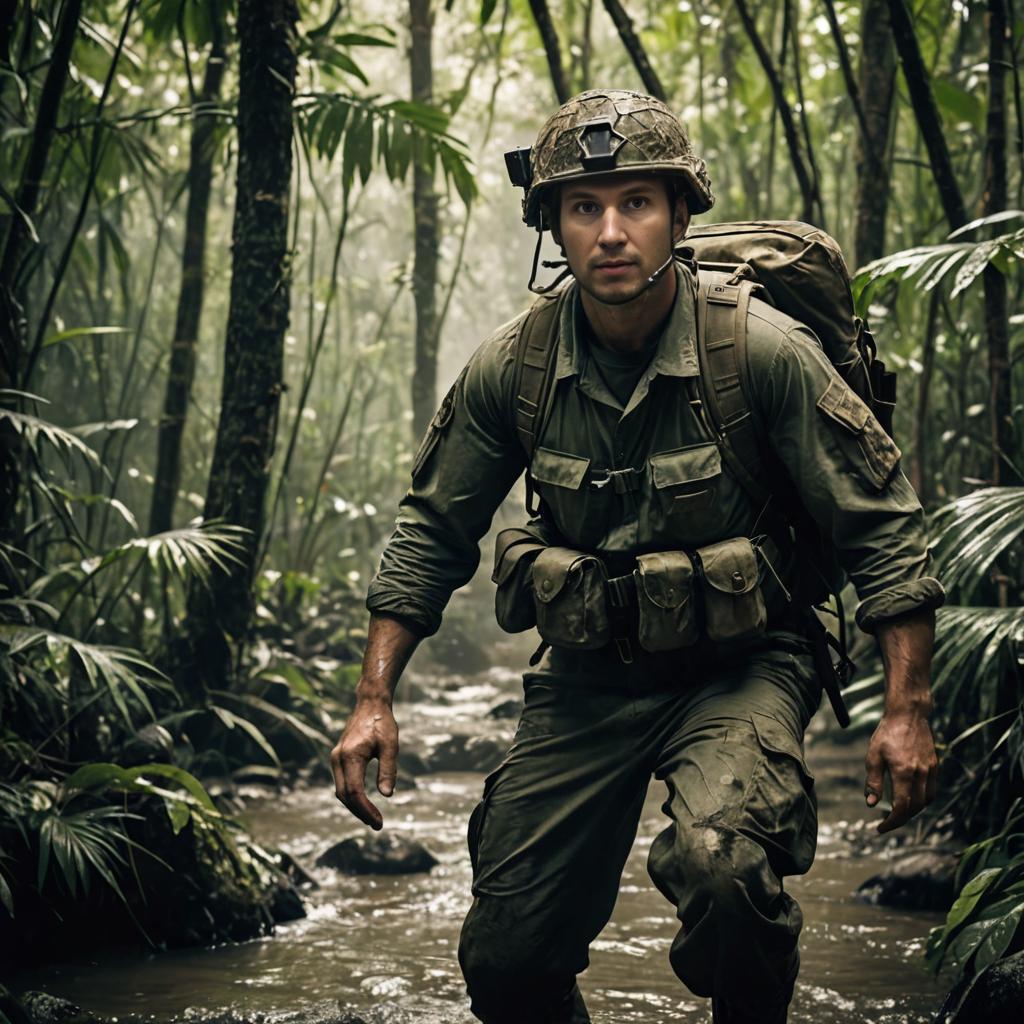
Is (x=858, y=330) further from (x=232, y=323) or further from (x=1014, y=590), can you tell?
(x=232, y=323)

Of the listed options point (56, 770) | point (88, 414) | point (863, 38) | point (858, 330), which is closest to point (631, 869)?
point (56, 770)

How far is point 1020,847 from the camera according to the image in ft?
12.1

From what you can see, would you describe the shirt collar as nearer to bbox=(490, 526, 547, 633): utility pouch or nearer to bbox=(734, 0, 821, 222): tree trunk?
bbox=(490, 526, 547, 633): utility pouch

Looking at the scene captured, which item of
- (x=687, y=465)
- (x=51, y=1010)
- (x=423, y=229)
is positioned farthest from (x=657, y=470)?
(x=423, y=229)

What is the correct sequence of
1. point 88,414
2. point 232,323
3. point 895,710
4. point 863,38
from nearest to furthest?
point 895,710, point 232,323, point 863,38, point 88,414

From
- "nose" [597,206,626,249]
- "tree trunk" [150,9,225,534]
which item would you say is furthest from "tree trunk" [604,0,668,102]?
"nose" [597,206,626,249]

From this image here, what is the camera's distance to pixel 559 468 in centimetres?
298

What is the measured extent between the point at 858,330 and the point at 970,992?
1.42 meters

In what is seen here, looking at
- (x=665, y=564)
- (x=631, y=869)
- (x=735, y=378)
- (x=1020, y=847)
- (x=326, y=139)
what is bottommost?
(x=631, y=869)

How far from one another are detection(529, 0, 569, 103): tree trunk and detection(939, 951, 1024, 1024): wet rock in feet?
11.4

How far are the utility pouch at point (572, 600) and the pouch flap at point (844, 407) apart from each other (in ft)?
1.79

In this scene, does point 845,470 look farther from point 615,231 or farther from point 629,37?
point 629,37

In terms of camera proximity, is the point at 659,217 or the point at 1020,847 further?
the point at 1020,847

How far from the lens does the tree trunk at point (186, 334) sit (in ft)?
22.1
